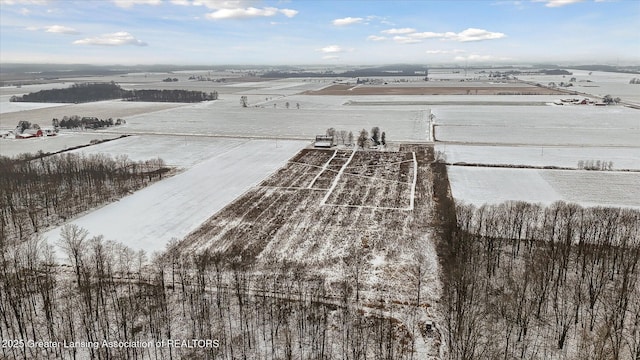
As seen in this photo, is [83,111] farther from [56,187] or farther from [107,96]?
[56,187]

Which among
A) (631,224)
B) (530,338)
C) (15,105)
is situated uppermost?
(15,105)

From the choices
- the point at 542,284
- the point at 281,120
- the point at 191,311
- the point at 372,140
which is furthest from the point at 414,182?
the point at 281,120

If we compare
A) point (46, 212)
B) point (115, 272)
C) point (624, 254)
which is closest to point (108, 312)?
point (115, 272)

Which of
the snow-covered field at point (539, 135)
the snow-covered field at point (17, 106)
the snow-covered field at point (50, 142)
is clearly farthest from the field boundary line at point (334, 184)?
the snow-covered field at point (17, 106)

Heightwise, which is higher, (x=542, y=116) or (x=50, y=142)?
(x=542, y=116)

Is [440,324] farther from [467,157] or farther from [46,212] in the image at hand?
[467,157]

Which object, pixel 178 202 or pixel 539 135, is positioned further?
pixel 539 135
